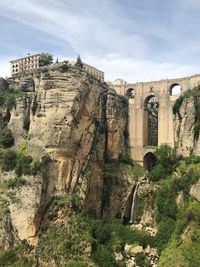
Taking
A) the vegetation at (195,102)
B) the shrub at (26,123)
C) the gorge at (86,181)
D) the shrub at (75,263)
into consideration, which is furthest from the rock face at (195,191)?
the shrub at (26,123)

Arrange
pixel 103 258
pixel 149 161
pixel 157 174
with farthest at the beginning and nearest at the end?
pixel 149 161, pixel 157 174, pixel 103 258

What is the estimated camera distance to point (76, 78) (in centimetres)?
3819

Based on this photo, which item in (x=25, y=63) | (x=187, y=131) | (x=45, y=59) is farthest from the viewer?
(x=25, y=63)

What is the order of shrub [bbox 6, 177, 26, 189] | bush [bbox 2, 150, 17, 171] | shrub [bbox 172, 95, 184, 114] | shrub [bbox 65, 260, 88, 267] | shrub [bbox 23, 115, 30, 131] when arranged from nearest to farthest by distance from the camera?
shrub [bbox 65, 260, 88, 267]
shrub [bbox 6, 177, 26, 189]
bush [bbox 2, 150, 17, 171]
shrub [bbox 23, 115, 30, 131]
shrub [bbox 172, 95, 184, 114]

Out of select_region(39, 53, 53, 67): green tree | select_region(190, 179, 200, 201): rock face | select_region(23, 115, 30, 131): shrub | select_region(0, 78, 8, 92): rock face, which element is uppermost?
select_region(39, 53, 53, 67): green tree

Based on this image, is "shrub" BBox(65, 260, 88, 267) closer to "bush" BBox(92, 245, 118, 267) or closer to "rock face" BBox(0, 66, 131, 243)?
"bush" BBox(92, 245, 118, 267)

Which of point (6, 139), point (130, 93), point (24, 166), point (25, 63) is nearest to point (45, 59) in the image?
point (25, 63)

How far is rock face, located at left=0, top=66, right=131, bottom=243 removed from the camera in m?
34.6

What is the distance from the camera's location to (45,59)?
6106cm

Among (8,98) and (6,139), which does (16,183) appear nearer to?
(6,139)

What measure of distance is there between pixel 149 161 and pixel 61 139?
11.9 m

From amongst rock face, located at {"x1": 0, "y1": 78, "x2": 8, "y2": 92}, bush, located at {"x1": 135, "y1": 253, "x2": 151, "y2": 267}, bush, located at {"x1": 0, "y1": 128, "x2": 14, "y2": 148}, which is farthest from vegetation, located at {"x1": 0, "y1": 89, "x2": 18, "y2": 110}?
bush, located at {"x1": 135, "y1": 253, "x2": 151, "y2": 267}

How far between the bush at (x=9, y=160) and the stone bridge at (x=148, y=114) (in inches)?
501

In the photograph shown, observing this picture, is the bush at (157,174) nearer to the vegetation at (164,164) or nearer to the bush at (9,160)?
the vegetation at (164,164)
